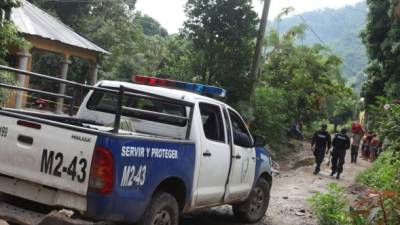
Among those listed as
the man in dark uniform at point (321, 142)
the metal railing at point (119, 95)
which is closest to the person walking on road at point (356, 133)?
the man in dark uniform at point (321, 142)

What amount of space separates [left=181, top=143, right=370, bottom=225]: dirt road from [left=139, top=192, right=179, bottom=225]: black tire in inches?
84.6

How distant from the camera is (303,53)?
3123 centimetres

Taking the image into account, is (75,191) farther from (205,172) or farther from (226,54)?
(226,54)

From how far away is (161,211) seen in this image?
549 centimetres

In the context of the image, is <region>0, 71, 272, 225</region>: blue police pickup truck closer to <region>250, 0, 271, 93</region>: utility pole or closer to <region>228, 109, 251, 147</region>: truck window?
<region>228, 109, 251, 147</region>: truck window

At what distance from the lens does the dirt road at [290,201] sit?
840 centimetres

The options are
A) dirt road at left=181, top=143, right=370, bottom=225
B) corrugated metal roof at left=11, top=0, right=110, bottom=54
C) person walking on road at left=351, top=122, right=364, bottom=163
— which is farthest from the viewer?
person walking on road at left=351, top=122, right=364, bottom=163

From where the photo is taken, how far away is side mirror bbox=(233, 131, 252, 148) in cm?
731

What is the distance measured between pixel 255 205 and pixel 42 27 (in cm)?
1130

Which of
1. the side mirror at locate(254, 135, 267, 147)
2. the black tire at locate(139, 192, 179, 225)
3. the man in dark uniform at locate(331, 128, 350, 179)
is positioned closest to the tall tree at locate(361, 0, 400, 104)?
the man in dark uniform at locate(331, 128, 350, 179)

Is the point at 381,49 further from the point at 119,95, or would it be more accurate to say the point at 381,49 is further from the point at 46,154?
the point at 46,154

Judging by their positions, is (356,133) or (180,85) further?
(356,133)

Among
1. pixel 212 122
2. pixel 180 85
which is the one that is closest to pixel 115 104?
pixel 180 85

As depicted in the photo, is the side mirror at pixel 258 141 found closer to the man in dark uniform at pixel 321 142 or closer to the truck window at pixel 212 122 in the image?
the truck window at pixel 212 122
